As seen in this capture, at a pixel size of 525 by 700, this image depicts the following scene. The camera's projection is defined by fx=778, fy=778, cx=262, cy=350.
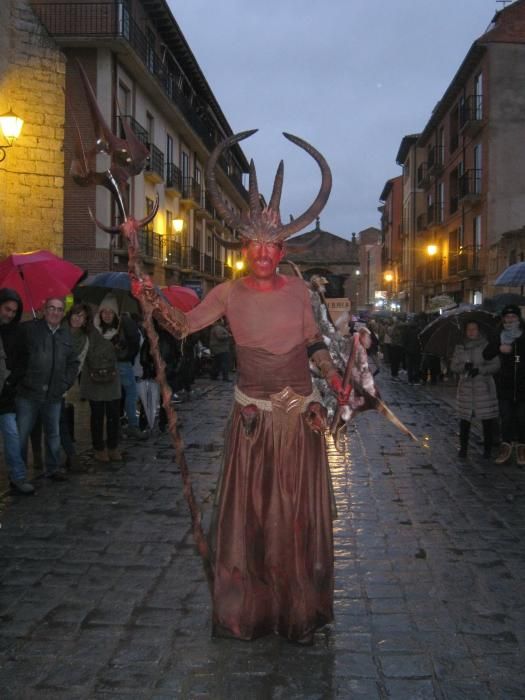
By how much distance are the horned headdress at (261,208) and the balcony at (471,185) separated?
2902 cm

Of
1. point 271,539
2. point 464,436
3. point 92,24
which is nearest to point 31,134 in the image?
point 464,436

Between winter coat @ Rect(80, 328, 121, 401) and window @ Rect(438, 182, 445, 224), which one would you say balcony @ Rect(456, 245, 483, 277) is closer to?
window @ Rect(438, 182, 445, 224)

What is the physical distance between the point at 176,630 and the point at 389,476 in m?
4.45

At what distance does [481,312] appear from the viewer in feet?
32.0

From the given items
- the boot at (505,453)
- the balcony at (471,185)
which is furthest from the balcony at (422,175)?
the boot at (505,453)

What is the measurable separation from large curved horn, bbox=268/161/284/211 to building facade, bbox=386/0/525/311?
839 inches

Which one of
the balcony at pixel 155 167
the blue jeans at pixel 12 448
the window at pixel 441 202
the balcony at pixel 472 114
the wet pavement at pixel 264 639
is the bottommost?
the wet pavement at pixel 264 639

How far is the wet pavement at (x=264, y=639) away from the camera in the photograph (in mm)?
3494

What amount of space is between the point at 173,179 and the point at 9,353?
24.9 m

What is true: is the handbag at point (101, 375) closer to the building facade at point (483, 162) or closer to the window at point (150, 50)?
the building facade at point (483, 162)

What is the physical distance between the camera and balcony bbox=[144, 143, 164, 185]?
26734mm

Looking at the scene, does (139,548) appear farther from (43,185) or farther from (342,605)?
(43,185)

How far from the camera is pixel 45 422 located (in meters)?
7.72

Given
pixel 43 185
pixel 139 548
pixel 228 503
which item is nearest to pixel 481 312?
pixel 139 548
